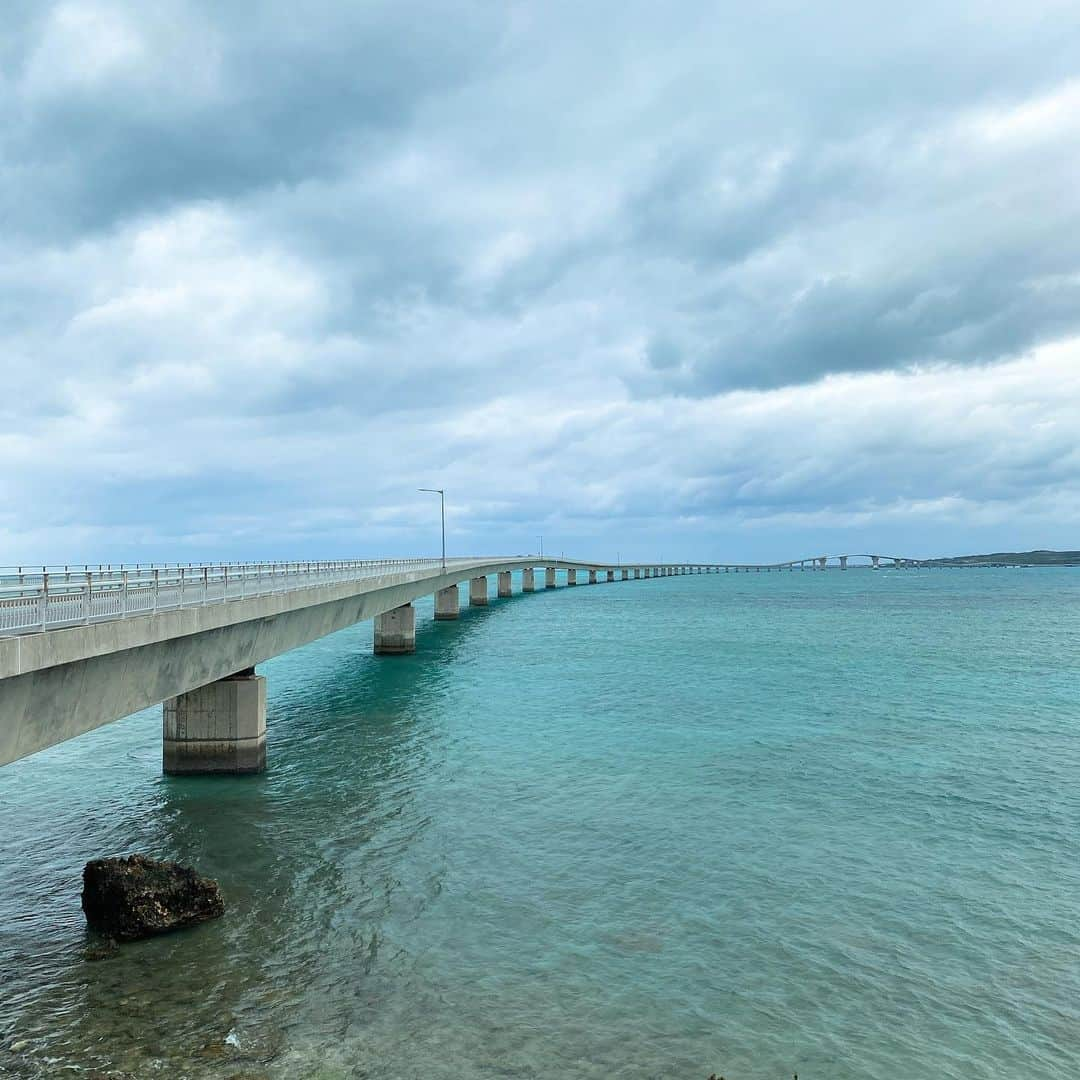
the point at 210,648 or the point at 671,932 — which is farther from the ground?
the point at 210,648

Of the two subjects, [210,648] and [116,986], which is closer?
[116,986]

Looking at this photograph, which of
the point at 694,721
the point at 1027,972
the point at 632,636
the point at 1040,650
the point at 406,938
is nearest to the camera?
the point at 1027,972

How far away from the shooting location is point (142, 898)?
1636 cm

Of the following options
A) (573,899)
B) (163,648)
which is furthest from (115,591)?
(573,899)

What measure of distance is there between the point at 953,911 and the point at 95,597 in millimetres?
20290

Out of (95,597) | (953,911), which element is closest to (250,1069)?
(95,597)

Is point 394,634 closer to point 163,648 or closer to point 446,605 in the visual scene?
point 446,605

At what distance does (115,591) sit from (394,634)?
157ft

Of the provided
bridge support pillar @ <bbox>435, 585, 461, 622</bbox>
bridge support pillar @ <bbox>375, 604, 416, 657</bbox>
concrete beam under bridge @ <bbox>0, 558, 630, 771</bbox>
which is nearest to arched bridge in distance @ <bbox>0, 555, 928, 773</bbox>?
concrete beam under bridge @ <bbox>0, 558, 630, 771</bbox>

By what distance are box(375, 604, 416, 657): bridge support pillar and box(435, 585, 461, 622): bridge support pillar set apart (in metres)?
31.8

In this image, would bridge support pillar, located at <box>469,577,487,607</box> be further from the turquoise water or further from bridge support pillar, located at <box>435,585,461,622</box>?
the turquoise water

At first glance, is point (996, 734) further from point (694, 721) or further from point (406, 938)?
point (406, 938)

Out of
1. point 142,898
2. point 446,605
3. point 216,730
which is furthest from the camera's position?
point 446,605

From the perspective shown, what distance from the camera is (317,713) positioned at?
41.2m
